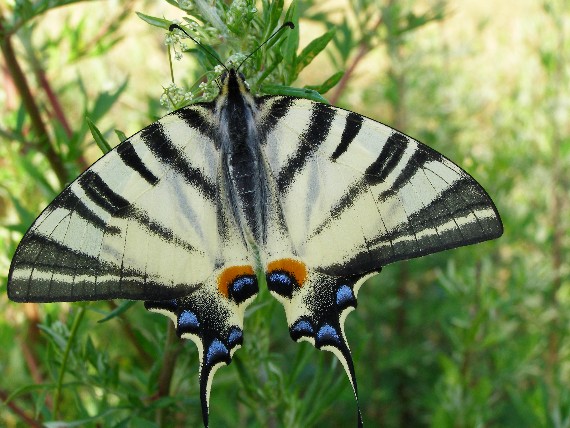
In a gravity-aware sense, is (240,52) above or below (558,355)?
above

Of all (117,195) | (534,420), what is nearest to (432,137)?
(534,420)

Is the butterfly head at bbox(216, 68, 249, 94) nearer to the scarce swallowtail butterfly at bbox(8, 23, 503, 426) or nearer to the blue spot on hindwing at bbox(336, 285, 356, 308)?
the scarce swallowtail butterfly at bbox(8, 23, 503, 426)

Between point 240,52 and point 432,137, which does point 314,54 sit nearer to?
point 240,52

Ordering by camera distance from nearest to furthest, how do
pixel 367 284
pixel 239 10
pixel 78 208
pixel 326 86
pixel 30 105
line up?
pixel 239 10, pixel 326 86, pixel 78 208, pixel 30 105, pixel 367 284

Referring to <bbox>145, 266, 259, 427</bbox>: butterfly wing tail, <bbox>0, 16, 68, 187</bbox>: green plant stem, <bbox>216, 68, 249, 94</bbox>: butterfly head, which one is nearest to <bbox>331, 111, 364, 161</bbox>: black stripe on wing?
<bbox>216, 68, 249, 94</bbox>: butterfly head

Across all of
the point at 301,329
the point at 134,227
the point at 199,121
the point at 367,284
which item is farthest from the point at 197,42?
the point at 367,284

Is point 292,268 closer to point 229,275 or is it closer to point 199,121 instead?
point 229,275
